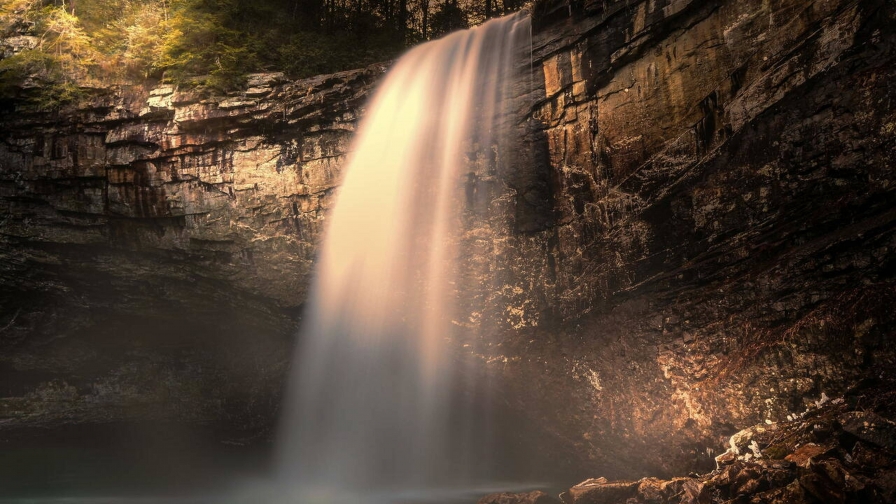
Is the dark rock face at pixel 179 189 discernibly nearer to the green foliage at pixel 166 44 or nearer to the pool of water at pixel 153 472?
the green foliage at pixel 166 44

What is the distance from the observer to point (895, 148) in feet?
26.8

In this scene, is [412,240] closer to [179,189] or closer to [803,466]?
[179,189]

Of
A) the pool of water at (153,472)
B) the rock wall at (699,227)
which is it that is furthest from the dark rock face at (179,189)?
the rock wall at (699,227)

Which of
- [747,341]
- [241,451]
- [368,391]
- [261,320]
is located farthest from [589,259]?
[241,451]

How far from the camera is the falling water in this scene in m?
13.2

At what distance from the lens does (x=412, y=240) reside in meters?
13.7

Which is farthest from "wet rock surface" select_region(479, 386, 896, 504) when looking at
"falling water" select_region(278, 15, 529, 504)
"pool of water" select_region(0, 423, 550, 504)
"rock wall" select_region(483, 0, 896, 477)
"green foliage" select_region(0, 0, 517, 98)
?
"green foliage" select_region(0, 0, 517, 98)

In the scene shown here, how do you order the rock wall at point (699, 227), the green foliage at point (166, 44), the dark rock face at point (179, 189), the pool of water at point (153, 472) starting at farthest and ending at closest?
the green foliage at point (166, 44) < the dark rock face at point (179, 189) < the pool of water at point (153, 472) < the rock wall at point (699, 227)

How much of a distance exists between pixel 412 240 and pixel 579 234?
13.3 ft

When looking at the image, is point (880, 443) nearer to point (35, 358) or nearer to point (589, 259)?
point (589, 259)

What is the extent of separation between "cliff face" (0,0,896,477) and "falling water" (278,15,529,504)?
0.66m

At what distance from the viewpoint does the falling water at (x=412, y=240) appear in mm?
13242

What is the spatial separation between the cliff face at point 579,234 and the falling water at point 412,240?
26.0 inches

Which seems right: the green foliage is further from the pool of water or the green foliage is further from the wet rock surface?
the wet rock surface
